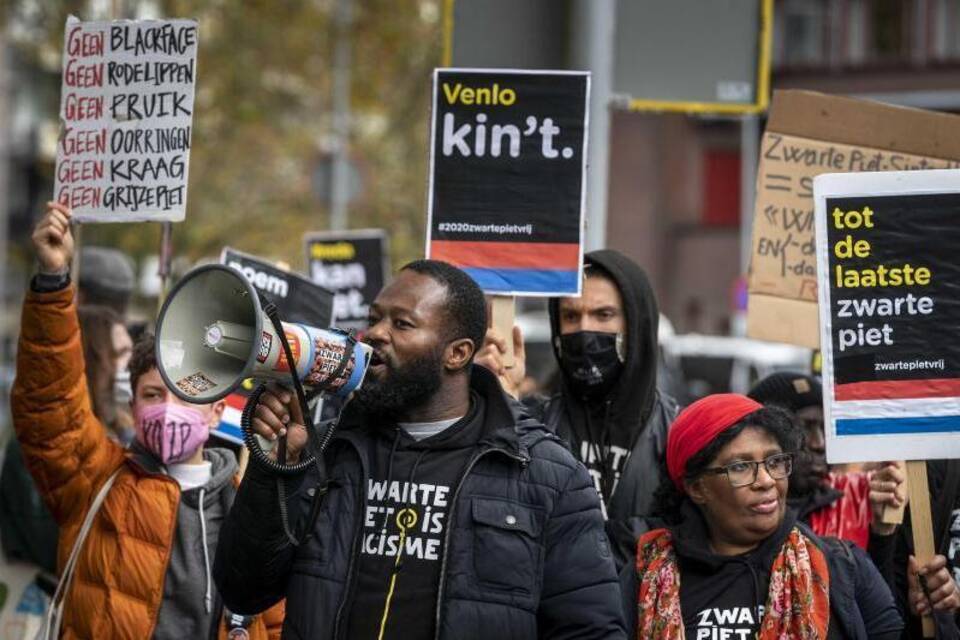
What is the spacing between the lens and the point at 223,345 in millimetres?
3689

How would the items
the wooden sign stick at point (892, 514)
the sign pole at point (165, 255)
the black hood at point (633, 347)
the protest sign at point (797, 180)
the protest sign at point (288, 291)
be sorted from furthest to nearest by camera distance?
the protest sign at point (288, 291) < the protest sign at point (797, 180) < the sign pole at point (165, 255) < the black hood at point (633, 347) < the wooden sign stick at point (892, 514)

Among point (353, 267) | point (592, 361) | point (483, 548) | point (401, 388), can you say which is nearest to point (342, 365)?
point (401, 388)

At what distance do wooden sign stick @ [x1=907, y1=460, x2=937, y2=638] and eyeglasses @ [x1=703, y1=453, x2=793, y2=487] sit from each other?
1.62ft

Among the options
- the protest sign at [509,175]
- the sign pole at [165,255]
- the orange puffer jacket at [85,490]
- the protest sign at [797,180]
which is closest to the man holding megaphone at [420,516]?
the orange puffer jacket at [85,490]

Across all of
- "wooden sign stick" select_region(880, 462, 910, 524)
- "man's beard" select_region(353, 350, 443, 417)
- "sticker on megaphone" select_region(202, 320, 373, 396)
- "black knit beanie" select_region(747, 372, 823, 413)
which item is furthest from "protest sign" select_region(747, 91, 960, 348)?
"sticker on megaphone" select_region(202, 320, 373, 396)

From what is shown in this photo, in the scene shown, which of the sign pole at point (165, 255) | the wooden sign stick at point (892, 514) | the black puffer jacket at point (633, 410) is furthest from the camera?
the sign pole at point (165, 255)

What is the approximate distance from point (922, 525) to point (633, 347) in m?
1.04

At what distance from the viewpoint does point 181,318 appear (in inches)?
148

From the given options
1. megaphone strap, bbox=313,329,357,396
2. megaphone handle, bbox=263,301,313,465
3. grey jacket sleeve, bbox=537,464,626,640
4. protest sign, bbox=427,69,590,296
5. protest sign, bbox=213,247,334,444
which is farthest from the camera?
protest sign, bbox=213,247,334,444

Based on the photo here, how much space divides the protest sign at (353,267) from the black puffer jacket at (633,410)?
4.11 meters

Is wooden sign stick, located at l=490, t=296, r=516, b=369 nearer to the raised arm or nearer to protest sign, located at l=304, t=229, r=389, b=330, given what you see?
the raised arm

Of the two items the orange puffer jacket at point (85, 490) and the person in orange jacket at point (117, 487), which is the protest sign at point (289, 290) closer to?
the person in orange jacket at point (117, 487)

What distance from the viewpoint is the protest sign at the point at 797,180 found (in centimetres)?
601

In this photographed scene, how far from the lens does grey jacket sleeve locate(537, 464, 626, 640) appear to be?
12.6 ft
